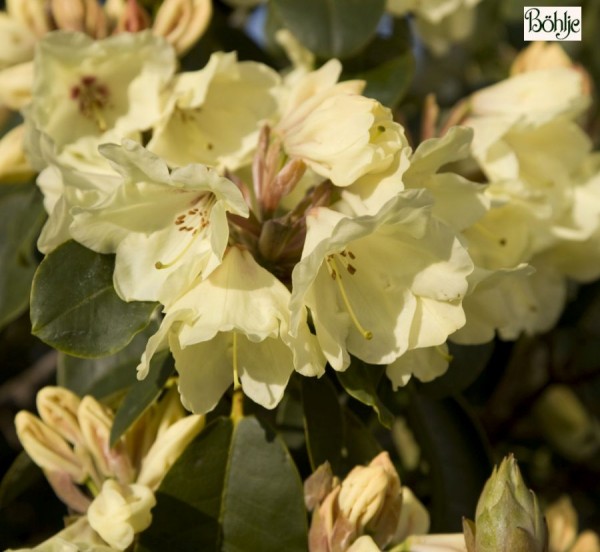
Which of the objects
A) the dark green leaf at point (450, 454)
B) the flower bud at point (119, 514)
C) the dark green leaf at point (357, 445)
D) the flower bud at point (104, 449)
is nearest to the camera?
the flower bud at point (119, 514)

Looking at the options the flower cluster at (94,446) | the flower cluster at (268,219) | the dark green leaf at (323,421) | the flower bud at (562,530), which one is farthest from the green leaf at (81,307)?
the flower bud at (562,530)

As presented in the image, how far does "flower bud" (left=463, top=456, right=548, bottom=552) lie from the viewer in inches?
35.5

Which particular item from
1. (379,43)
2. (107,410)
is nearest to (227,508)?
(107,410)

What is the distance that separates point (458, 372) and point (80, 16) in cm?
70

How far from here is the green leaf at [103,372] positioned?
1284mm

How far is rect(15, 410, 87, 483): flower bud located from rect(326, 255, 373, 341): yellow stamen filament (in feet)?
1.22

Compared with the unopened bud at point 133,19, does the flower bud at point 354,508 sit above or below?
below

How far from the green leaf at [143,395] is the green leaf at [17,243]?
1.10 ft

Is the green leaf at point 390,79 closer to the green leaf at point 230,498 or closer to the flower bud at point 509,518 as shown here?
the green leaf at point 230,498

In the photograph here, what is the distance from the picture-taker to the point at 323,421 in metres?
1.17

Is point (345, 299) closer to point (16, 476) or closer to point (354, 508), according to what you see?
point (354, 508)

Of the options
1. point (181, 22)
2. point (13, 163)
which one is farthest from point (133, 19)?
point (13, 163)

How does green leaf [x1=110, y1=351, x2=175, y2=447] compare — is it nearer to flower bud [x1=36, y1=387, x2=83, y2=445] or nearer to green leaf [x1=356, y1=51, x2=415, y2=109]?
flower bud [x1=36, y1=387, x2=83, y2=445]

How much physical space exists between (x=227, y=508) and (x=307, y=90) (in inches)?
19.0
